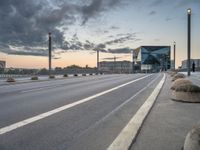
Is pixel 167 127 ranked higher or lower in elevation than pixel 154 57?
lower

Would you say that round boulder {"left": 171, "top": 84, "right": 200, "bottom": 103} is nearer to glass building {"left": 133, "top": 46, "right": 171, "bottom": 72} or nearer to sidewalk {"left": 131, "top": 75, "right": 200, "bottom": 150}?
sidewalk {"left": 131, "top": 75, "right": 200, "bottom": 150}

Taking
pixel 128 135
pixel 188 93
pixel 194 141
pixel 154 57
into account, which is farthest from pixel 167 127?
pixel 154 57

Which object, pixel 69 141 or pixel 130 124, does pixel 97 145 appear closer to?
pixel 69 141

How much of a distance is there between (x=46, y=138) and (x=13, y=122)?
2148 mm

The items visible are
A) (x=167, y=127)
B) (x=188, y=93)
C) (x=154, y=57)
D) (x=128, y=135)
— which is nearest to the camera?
(x=128, y=135)

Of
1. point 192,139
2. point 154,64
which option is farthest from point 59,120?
point 154,64

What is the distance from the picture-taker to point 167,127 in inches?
310

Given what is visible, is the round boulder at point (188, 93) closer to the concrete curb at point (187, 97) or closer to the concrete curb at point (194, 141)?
the concrete curb at point (187, 97)

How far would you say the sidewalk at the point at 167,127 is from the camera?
6.19 metres

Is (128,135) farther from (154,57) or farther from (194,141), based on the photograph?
(154,57)

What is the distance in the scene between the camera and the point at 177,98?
13234 millimetres

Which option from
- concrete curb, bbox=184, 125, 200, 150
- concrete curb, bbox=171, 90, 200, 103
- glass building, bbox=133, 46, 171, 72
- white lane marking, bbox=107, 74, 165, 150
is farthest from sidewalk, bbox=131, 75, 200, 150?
glass building, bbox=133, 46, 171, 72

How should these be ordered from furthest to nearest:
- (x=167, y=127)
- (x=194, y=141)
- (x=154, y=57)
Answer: (x=154, y=57) → (x=167, y=127) → (x=194, y=141)

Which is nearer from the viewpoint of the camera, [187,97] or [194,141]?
[194,141]
